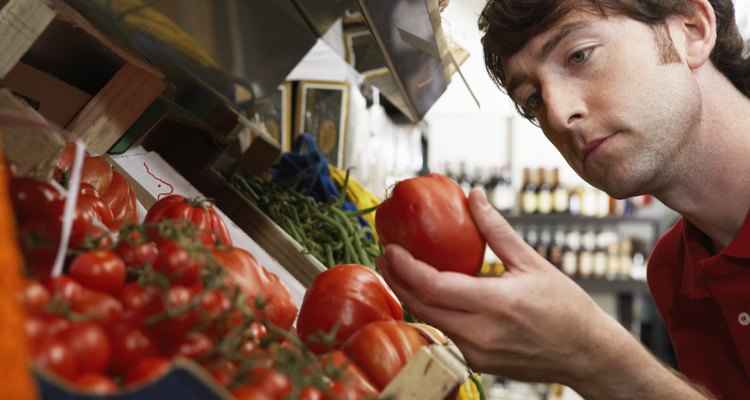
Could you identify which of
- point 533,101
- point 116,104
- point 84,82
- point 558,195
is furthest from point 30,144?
point 558,195

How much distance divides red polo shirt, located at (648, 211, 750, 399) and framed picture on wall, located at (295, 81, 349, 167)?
1.67 metres

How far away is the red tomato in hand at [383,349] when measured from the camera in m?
0.90

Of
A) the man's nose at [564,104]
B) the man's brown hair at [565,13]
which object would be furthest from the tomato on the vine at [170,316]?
the man's brown hair at [565,13]

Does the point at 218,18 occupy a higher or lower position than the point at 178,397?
higher

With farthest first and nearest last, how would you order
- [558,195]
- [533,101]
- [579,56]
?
[558,195]
[533,101]
[579,56]

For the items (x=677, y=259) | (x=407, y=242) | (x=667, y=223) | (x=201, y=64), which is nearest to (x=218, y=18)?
(x=201, y=64)

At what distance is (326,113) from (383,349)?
266 centimetres

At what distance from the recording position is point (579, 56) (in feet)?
5.61

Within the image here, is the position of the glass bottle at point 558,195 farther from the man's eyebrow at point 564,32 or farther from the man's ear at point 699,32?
the man's eyebrow at point 564,32

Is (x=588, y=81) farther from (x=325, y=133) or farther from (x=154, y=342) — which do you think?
(x=325, y=133)

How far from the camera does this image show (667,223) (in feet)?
28.6

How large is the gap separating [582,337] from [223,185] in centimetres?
115

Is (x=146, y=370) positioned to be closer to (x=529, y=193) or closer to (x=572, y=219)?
(x=572, y=219)

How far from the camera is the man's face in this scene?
1689 millimetres
